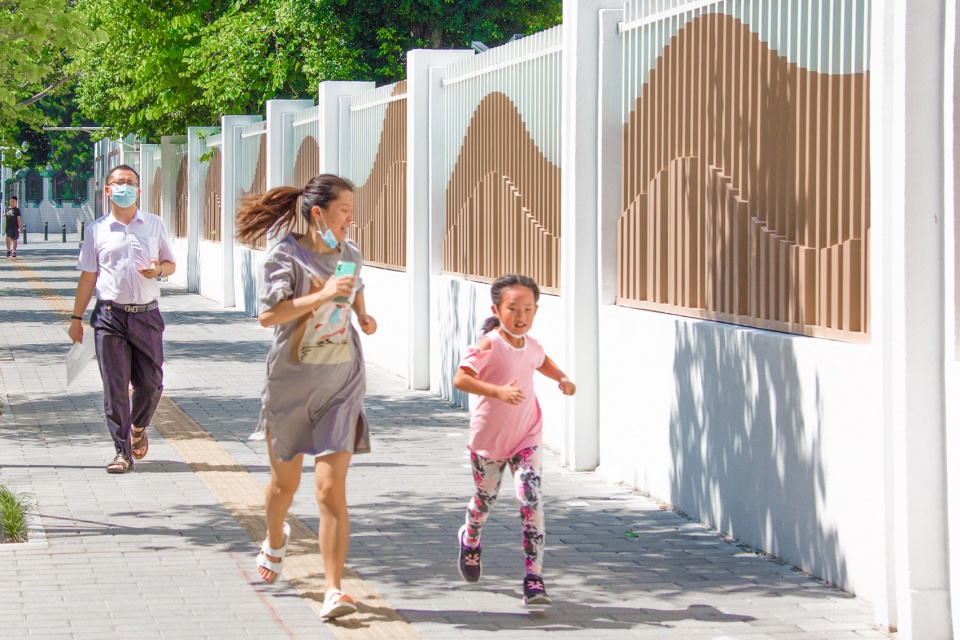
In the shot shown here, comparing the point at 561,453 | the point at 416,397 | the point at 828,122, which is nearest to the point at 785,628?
the point at 828,122

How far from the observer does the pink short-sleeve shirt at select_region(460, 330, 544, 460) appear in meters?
6.15

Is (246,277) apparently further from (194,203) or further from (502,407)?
(502,407)

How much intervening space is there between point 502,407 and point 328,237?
37.5 inches

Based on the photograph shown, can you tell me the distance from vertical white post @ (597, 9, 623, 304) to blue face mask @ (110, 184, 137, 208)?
112 inches

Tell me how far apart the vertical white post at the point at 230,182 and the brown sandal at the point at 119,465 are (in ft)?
55.4

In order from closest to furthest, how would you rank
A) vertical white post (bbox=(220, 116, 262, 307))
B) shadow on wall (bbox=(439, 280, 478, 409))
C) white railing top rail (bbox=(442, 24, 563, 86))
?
white railing top rail (bbox=(442, 24, 563, 86)), shadow on wall (bbox=(439, 280, 478, 409)), vertical white post (bbox=(220, 116, 262, 307))

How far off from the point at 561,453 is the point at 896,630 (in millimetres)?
4415

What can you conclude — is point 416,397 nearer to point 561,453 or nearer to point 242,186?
point 561,453

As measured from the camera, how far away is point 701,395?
7855 millimetres

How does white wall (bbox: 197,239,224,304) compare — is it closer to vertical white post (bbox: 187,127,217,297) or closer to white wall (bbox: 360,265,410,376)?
Answer: vertical white post (bbox: 187,127,217,297)

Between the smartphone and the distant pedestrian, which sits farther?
the distant pedestrian

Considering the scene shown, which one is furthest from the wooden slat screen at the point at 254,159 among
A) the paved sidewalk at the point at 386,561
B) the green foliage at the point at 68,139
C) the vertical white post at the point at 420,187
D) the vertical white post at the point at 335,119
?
the green foliage at the point at 68,139

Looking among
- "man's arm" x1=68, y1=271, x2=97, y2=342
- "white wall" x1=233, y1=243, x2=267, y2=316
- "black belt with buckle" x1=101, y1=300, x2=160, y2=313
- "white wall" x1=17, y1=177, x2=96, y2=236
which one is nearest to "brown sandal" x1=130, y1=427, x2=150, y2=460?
"man's arm" x1=68, y1=271, x2=97, y2=342

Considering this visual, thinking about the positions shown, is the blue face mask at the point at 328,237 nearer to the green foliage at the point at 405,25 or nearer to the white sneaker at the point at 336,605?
the white sneaker at the point at 336,605
